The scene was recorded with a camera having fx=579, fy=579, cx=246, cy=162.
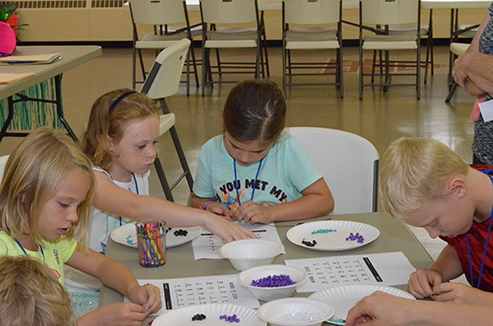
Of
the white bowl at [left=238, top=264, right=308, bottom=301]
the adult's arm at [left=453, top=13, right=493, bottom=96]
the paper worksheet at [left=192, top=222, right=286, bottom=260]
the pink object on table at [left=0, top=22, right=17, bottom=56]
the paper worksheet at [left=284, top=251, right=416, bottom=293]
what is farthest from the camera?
the pink object on table at [left=0, top=22, right=17, bottom=56]

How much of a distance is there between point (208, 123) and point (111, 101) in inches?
121

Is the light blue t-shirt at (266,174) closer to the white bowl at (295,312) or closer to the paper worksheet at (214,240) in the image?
the paper worksheet at (214,240)

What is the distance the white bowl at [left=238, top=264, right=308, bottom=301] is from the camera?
1127mm

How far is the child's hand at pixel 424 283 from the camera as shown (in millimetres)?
1148

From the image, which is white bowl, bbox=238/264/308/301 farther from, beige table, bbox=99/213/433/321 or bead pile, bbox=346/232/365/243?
bead pile, bbox=346/232/365/243

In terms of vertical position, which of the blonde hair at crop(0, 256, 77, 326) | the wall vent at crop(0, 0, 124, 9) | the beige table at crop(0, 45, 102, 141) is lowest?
the blonde hair at crop(0, 256, 77, 326)

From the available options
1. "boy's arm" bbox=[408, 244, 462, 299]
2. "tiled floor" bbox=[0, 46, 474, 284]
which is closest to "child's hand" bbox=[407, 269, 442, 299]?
"boy's arm" bbox=[408, 244, 462, 299]

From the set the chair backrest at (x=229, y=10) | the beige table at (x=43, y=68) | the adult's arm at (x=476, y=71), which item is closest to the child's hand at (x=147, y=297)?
the adult's arm at (x=476, y=71)

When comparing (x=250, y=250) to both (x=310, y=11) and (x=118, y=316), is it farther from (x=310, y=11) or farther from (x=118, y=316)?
(x=310, y=11)

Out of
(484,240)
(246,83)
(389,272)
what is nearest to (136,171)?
(246,83)

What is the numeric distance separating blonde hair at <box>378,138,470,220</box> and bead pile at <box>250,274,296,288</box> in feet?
0.83

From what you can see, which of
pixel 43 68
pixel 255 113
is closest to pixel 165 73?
pixel 43 68

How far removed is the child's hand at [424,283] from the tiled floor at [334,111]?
7.30 feet

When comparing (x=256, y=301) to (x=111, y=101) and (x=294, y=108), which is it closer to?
Result: (x=111, y=101)
